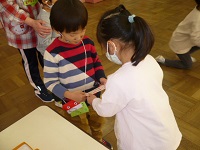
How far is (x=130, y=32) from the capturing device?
2.43ft

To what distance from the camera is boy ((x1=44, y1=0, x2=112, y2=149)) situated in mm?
914

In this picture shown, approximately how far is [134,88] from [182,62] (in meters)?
1.51

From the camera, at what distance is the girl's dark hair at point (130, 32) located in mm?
740

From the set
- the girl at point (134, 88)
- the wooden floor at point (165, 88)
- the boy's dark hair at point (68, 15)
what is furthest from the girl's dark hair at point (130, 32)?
the wooden floor at point (165, 88)

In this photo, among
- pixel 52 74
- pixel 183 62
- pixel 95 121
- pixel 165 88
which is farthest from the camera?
pixel 183 62

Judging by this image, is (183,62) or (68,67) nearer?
(68,67)

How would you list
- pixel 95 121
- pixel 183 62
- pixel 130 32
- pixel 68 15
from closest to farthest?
1. pixel 130 32
2. pixel 68 15
3. pixel 95 121
4. pixel 183 62

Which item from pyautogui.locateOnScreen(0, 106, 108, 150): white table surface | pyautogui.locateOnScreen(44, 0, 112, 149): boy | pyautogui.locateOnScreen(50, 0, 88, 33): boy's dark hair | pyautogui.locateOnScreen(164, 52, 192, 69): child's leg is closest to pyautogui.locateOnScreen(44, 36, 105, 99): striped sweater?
pyautogui.locateOnScreen(44, 0, 112, 149): boy

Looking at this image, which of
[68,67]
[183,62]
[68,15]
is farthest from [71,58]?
[183,62]

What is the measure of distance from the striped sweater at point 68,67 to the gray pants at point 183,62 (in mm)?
1239

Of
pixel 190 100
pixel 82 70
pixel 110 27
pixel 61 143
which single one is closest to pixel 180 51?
pixel 190 100

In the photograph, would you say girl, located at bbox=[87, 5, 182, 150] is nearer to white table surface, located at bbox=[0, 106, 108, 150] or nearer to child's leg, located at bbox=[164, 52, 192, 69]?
white table surface, located at bbox=[0, 106, 108, 150]

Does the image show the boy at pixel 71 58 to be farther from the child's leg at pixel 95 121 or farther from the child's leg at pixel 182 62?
the child's leg at pixel 182 62

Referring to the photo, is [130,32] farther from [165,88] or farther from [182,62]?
[182,62]
